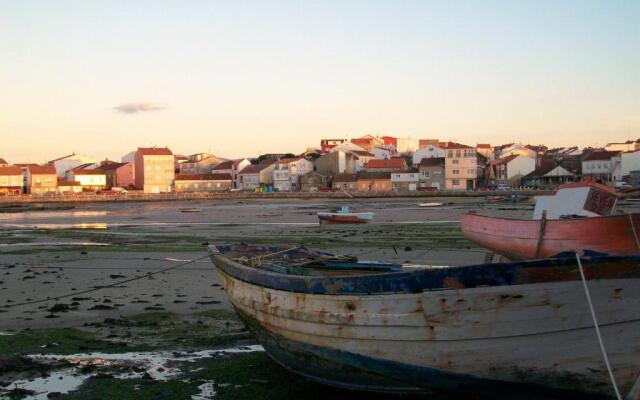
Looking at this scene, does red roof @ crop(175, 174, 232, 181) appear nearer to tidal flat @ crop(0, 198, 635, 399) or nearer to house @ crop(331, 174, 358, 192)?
house @ crop(331, 174, 358, 192)

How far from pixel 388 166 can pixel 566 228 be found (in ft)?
303

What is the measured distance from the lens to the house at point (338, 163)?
10956 cm

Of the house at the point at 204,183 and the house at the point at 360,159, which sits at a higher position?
the house at the point at 360,159

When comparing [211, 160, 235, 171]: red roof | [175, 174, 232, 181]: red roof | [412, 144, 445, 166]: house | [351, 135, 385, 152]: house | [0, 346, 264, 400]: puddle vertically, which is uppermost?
[351, 135, 385, 152]: house

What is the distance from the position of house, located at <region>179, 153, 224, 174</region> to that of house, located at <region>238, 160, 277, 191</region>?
19.7 m

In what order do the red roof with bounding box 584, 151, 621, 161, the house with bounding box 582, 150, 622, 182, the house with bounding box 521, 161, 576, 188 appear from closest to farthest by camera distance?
the house with bounding box 521, 161, 576, 188 → the house with bounding box 582, 150, 622, 182 → the red roof with bounding box 584, 151, 621, 161

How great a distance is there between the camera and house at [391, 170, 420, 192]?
99938 mm

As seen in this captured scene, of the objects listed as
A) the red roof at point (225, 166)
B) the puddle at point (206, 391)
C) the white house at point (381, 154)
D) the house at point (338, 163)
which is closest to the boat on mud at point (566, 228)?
the puddle at point (206, 391)

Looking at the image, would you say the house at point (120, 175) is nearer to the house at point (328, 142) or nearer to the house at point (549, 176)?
the house at point (328, 142)

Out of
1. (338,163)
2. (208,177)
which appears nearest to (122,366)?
(338,163)

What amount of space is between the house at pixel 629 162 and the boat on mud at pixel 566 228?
85.2m

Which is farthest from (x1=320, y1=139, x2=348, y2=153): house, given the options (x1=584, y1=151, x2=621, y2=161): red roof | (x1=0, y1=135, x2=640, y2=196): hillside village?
(x1=584, y1=151, x2=621, y2=161): red roof

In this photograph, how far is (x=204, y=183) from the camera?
119 meters

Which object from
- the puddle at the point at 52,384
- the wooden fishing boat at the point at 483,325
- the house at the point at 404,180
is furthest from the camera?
the house at the point at 404,180
